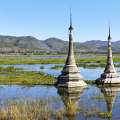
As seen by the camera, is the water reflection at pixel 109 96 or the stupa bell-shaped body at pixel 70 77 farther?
the stupa bell-shaped body at pixel 70 77

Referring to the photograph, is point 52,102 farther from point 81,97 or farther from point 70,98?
point 81,97

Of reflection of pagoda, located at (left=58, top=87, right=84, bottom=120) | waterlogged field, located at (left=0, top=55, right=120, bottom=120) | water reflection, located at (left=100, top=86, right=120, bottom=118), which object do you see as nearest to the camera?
waterlogged field, located at (left=0, top=55, right=120, bottom=120)

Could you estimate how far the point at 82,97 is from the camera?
38.3 meters

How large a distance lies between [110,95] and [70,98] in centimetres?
464

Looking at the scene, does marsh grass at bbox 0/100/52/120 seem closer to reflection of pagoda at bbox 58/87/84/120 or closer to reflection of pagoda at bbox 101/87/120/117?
reflection of pagoda at bbox 58/87/84/120

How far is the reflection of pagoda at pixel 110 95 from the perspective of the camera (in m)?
33.2

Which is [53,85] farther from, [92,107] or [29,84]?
[92,107]

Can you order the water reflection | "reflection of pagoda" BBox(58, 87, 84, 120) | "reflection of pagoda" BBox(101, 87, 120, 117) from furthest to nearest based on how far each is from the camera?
"reflection of pagoda" BBox(101, 87, 120, 117), the water reflection, "reflection of pagoda" BBox(58, 87, 84, 120)

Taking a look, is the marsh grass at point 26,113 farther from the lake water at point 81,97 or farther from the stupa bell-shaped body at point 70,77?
the stupa bell-shaped body at point 70,77

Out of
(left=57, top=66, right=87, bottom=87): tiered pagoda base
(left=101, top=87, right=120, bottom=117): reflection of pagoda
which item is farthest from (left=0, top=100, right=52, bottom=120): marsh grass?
(left=57, top=66, right=87, bottom=87): tiered pagoda base

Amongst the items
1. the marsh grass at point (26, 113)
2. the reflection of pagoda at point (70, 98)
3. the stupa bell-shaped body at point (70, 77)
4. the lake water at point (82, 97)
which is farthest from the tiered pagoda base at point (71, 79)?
the marsh grass at point (26, 113)

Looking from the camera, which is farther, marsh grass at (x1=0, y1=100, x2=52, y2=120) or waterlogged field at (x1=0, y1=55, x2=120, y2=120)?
waterlogged field at (x1=0, y1=55, x2=120, y2=120)

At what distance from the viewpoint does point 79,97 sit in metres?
38.2

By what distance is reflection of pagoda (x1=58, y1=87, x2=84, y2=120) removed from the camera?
95.5 feet
